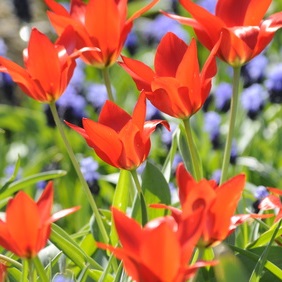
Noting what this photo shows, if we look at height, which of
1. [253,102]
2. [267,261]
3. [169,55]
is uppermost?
[169,55]

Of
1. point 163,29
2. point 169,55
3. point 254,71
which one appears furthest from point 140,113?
point 163,29

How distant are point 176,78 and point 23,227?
0.36 metres

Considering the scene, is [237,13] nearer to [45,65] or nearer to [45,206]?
[45,65]

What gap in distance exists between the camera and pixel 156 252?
108cm

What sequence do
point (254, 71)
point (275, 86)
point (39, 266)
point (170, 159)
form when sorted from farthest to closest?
point (254, 71), point (275, 86), point (170, 159), point (39, 266)

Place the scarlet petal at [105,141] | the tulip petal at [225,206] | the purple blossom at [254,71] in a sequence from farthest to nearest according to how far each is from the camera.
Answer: the purple blossom at [254,71] < the scarlet petal at [105,141] < the tulip petal at [225,206]

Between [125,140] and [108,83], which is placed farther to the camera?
[108,83]

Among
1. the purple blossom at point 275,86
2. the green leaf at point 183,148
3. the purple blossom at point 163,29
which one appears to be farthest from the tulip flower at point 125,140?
the purple blossom at point 163,29

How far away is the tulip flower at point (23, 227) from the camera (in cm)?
122

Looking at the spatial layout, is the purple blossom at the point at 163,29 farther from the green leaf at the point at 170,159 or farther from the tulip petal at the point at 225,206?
the tulip petal at the point at 225,206

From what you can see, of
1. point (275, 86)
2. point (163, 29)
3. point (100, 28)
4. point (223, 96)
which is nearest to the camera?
point (100, 28)

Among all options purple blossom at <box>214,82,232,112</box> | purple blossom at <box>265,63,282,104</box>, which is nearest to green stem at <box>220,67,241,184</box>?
purple blossom at <box>265,63,282,104</box>

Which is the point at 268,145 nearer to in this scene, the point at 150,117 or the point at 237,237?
the point at 150,117

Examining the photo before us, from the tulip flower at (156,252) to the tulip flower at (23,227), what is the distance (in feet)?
0.46
